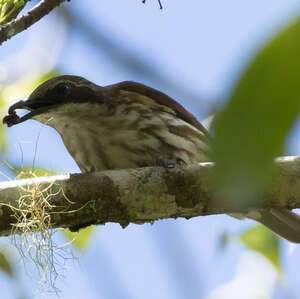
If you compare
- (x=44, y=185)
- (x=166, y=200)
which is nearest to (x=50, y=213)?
(x=44, y=185)

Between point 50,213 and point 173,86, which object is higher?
point 173,86

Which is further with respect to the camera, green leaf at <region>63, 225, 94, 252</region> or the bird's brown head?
the bird's brown head

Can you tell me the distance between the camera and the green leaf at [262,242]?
9.04 feet

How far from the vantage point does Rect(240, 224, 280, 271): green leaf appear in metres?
2.75

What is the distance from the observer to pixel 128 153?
12.0ft

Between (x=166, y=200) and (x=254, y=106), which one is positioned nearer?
(x=254, y=106)

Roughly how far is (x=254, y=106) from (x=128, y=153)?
3119mm

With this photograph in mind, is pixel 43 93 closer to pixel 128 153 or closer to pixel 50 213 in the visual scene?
pixel 128 153

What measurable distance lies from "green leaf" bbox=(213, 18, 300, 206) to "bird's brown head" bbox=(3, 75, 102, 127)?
2920 millimetres

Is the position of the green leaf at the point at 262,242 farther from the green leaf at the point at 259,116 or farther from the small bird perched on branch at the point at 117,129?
the green leaf at the point at 259,116

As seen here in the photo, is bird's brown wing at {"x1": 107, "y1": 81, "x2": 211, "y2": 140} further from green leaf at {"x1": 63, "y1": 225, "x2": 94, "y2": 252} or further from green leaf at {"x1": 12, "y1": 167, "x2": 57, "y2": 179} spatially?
green leaf at {"x1": 63, "y1": 225, "x2": 94, "y2": 252}

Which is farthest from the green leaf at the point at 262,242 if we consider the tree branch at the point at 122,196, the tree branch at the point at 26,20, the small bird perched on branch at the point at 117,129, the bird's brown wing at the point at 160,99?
the tree branch at the point at 26,20

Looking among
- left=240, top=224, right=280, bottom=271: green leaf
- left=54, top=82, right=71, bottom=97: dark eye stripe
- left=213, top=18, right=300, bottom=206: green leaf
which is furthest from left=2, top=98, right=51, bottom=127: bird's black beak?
left=213, top=18, right=300, bottom=206: green leaf

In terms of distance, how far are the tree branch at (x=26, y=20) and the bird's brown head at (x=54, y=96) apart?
0.92m
